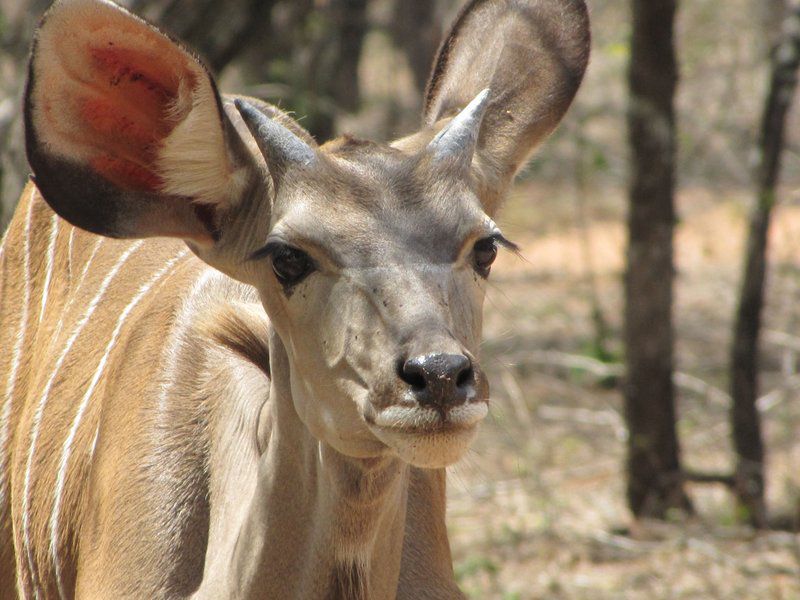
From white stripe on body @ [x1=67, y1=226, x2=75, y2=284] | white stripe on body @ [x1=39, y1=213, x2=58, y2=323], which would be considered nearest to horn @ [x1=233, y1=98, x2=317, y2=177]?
white stripe on body @ [x1=67, y1=226, x2=75, y2=284]

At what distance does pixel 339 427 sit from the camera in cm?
262

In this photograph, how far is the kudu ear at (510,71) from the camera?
10.6 ft

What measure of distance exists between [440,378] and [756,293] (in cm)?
369

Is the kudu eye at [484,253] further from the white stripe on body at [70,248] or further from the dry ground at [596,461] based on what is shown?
the white stripe on body at [70,248]

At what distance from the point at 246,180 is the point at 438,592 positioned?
3.47 ft

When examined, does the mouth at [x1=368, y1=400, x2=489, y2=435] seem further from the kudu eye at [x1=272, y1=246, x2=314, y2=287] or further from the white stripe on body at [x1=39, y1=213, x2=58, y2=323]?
the white stripe on body at [x1=39, y1=213, x2=58, y2=323]

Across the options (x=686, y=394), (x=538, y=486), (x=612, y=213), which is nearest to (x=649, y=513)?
(x=538, y=486)

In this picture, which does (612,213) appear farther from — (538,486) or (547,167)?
(538,486)

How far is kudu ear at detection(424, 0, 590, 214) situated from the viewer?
324 cm

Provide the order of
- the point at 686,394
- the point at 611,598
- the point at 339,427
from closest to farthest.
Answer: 1. the point at 339,427
2. the point at 611,598
3. the point at 686,394

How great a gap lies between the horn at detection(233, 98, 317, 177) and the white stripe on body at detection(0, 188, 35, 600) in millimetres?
1544

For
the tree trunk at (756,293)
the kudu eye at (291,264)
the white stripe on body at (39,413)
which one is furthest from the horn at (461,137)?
the tree trunk at (756,293)

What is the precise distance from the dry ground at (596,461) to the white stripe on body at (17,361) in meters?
1.28

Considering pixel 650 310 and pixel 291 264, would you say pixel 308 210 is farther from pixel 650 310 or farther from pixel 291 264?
pixel 650 310
